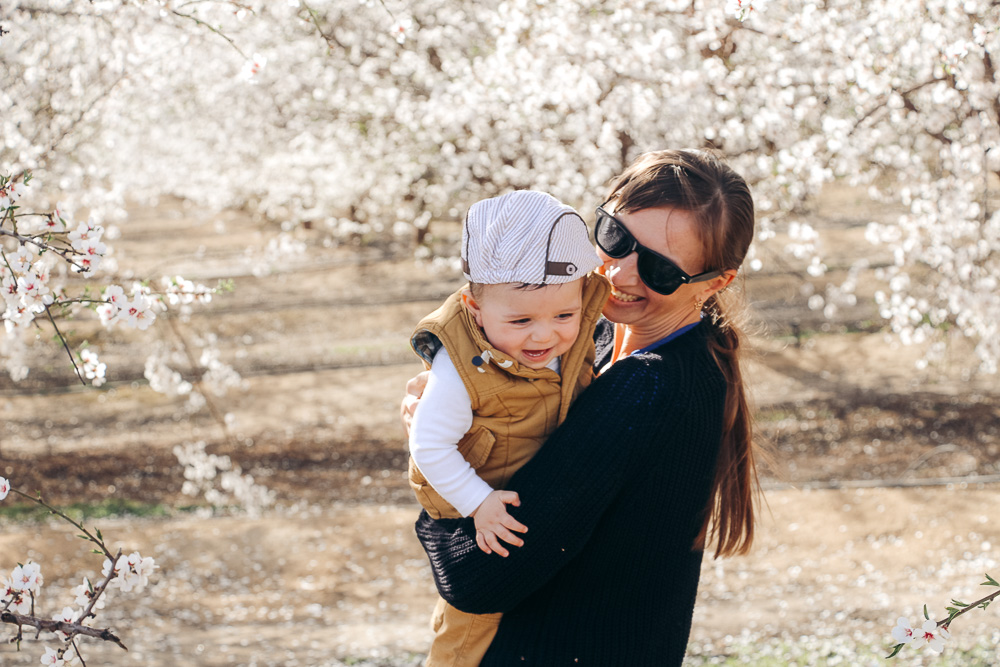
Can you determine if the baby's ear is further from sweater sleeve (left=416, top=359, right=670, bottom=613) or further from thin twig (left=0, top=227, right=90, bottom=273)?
thin twig (left=0, top=227, right=90, bottom=273)

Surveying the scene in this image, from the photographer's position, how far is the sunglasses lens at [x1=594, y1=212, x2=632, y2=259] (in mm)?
1706

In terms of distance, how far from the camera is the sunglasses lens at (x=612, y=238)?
67.2 inches

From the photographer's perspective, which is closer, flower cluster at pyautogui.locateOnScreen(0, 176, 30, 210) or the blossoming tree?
flower cluster at pyautogui.locateOnScreen(0, 176, 30, 210)

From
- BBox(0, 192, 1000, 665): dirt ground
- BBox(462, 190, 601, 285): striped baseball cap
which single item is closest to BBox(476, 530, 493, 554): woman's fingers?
BBox(462, 190, 601, 285): striped baseball cap

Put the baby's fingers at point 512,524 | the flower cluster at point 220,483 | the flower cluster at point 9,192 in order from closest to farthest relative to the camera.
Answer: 1. the baby's fingers at point 512,524
2. the flower cluster at point 9,192
3. the flower cluster at point 220,483

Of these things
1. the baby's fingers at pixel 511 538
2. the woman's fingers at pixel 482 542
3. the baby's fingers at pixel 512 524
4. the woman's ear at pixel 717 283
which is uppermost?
the woman's ear at pixel 717 283

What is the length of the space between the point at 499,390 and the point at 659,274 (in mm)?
378

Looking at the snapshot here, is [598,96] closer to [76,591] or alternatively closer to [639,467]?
[76,591]

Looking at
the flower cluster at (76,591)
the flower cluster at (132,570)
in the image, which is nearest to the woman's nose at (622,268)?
the flower cluster at (76,591)

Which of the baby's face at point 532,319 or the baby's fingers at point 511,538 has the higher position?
the baby's face at point 532,319

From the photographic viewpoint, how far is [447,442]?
1623 millimetres

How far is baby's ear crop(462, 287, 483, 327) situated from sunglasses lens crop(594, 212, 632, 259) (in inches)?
11.1

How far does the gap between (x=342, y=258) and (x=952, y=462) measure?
36.3ft

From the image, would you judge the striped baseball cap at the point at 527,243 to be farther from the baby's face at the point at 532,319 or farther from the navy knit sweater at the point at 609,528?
the navy knit sweater at the point at 609,528
